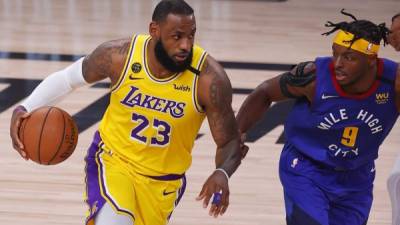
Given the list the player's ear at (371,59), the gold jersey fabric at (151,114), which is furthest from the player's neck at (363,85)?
the gold jersey fabric at (151,114)

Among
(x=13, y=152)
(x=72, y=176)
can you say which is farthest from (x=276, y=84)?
(x=13, y=152)

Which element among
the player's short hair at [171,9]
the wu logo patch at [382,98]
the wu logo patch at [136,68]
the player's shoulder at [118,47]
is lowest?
the wu logo patch at [382,98]

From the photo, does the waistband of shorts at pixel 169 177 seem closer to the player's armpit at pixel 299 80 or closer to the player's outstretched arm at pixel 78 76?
the player's outstretched arm at pixel 78 76

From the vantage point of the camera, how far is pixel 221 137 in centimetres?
482

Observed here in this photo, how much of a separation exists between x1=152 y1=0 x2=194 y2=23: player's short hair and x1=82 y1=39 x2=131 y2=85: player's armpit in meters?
0.27

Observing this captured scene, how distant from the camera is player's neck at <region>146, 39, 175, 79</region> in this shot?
15.8ft

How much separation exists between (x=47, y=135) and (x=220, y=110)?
31.8 inches

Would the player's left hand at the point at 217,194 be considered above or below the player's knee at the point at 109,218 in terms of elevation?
above

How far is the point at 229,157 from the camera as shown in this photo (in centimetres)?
473

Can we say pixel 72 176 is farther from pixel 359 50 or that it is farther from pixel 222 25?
pixel 222 25

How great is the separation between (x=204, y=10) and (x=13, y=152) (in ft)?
21.0

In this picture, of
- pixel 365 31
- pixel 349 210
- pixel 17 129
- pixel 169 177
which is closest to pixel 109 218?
pixel 169 177

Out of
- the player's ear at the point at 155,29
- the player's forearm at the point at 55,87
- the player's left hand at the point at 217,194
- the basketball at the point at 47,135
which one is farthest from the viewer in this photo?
the player's forearm at the point at 55,87

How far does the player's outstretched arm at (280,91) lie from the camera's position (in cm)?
484
